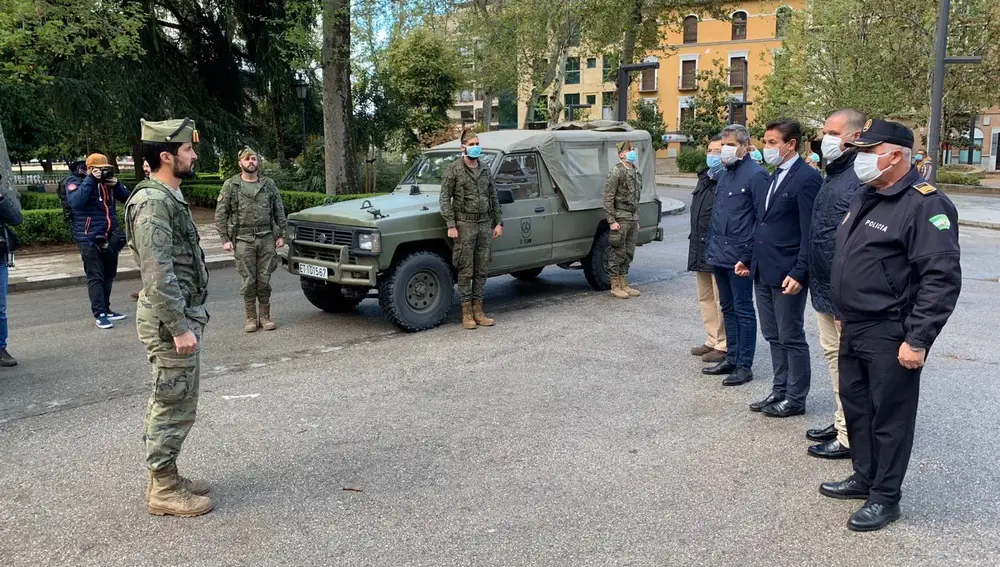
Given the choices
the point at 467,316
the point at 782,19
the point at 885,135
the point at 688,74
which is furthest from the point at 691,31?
the point at 885,135

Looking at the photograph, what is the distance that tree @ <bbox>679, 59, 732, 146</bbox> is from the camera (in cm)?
4606

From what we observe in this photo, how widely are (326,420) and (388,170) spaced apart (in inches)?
784

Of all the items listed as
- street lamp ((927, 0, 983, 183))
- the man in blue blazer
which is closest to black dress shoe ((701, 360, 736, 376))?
the man in blue blazer

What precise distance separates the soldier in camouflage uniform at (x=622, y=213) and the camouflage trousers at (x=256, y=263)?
4.06 m

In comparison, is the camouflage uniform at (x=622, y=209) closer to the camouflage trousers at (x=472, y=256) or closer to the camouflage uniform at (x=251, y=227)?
the camouflage trousers at (x=472, y=256)

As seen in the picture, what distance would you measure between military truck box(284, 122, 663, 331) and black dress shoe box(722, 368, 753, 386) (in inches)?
124

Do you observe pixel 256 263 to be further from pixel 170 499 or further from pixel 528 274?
pixel 170 499

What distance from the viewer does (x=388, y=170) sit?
24438 mm

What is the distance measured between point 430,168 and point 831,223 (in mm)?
5740

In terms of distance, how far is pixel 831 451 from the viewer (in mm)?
4496

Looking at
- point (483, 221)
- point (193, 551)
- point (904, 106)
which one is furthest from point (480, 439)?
point (904, 106)

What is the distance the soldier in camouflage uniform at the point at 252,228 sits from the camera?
308 inches

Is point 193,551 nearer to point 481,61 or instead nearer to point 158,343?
point 158,343

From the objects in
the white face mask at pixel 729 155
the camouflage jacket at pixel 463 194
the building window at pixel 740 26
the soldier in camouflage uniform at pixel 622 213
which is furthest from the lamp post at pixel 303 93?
the building window at pixel 740 26
